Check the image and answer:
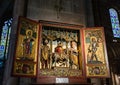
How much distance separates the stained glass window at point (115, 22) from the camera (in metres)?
9.05

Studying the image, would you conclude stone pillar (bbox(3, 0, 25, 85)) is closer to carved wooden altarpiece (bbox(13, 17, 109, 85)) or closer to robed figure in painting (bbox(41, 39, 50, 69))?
carved wooden altarpiece (bbox(13, 17, 109, 85))

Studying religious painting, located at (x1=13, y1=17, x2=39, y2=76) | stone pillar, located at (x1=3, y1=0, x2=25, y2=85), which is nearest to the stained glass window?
religious painting, located at (x1=13, y1=17, x2=39, y2=76)

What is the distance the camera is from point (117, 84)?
7258 millimetres

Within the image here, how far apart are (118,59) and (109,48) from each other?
67 centimetres

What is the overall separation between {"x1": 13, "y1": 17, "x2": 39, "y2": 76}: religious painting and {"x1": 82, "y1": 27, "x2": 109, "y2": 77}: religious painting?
1712 mm

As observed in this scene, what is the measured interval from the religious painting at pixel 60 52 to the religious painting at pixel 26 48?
1.21 ft

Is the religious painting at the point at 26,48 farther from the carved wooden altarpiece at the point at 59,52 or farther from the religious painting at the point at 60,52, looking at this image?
the religious painting at the point at 60,52

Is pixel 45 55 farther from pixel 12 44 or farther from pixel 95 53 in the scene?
pixel 95 53

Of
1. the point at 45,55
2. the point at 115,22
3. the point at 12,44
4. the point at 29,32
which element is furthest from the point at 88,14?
the point at 115,22

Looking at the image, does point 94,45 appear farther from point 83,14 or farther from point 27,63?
point 27,63

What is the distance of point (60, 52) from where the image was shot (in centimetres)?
561

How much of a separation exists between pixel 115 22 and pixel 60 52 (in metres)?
5.20

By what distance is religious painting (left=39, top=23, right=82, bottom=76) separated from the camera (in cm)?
533

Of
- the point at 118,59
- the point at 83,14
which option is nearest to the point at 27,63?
the point at 83,14
